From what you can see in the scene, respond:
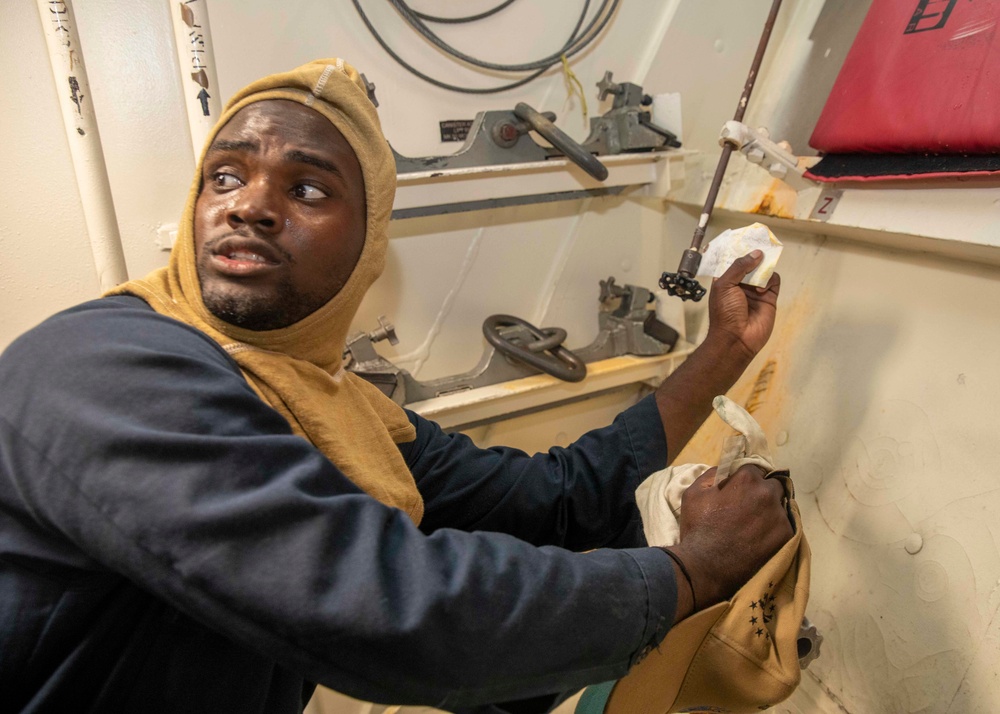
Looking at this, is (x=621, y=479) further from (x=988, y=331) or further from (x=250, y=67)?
(x=250, y=67)

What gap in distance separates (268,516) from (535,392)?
1087 mm

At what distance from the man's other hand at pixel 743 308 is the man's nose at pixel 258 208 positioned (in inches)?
31.1

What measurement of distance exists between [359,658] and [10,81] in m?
1.20

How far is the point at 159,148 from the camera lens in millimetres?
1180

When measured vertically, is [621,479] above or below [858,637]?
above

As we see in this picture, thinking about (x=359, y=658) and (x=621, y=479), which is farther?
(x=621, y=479)

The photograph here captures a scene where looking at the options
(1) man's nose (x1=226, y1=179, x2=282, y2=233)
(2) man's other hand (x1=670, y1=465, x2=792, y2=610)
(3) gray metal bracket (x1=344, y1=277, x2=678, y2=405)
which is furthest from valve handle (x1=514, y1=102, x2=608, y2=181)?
(2) man's other hand (x1=670, y1=465, x2=792, y2=610)

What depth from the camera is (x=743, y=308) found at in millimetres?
1120

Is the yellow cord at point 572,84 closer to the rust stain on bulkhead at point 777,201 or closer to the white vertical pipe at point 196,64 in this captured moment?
the rust stain on bulkhead at point 777,201

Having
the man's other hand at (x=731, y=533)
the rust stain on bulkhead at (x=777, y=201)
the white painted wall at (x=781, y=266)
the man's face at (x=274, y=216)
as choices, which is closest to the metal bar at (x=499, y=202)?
the white painted wall at (x=781, y=266)

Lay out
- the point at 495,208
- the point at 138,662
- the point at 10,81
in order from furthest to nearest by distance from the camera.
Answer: the point at 495,208
the point at 10,81
the point at 138,662

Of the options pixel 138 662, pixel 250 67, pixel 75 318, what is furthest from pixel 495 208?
pixel 138 662

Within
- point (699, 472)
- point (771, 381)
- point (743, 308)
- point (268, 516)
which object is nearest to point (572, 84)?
point (743, 308)

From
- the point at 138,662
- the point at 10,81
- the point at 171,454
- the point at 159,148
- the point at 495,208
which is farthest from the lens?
the point at 495,208
